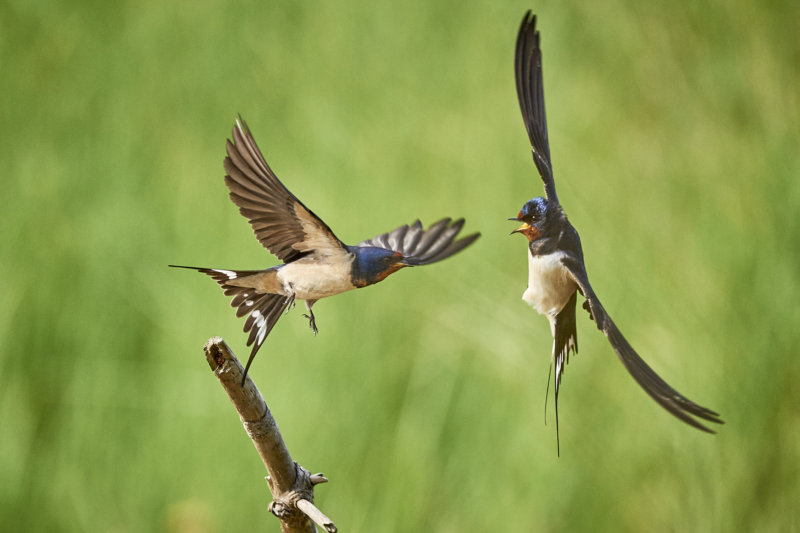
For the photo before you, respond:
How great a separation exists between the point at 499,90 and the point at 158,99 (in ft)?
2.62

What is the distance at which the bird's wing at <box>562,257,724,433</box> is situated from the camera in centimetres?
20

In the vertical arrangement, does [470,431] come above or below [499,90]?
below

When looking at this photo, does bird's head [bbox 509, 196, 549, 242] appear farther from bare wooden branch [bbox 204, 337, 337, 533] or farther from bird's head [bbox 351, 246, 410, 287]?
bare wooden branch [bbox 204, 337, 337, 533]

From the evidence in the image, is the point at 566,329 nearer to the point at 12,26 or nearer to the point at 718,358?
the point at 718,358

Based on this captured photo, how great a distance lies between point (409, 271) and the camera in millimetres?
1559

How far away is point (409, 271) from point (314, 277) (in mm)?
1252

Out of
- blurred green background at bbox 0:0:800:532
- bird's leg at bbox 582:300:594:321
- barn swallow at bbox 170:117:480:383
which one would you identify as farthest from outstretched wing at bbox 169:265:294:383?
blurred green background at bbox 0:0:800:532

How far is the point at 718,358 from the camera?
48.1 inches

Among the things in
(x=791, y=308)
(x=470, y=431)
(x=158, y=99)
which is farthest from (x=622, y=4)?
(x=158, y=99)

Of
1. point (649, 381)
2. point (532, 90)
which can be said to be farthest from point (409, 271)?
point (649, 381)

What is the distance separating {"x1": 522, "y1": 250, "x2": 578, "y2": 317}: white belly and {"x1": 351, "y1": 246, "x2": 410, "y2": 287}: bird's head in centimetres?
5

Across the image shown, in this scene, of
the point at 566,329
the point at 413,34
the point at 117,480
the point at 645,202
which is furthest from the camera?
the point at 413,34

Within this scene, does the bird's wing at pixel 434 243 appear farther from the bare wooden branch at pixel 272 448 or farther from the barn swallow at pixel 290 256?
the bare wooden branch at pixel 272 448

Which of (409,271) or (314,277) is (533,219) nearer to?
(314,277)
